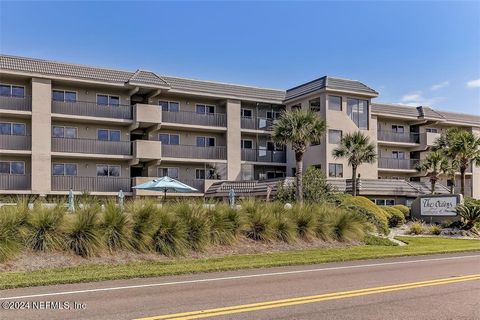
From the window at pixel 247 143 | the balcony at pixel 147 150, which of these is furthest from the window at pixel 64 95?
the window at pixel 247 143

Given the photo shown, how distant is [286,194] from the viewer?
30562 millimetres

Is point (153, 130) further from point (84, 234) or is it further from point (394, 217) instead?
point (84, 234)

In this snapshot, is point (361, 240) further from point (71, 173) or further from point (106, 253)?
point (71, 173)

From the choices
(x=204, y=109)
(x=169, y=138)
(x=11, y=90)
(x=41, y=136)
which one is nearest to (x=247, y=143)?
(x=204, y=109)

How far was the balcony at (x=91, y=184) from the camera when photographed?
1480 inches

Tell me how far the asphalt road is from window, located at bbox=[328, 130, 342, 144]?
2857 centimetres

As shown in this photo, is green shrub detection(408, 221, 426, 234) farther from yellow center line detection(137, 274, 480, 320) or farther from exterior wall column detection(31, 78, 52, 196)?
exterior wall column detection(31, 78, 52, 196)

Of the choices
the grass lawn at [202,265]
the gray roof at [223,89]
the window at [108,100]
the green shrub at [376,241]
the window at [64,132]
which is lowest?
the green shrub at [376,241]

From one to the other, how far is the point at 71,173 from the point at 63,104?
4.99m

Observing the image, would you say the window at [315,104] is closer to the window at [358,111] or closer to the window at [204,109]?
the window at [358,111]

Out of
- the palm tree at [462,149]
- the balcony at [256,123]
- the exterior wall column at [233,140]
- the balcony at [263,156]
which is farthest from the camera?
the balcony at [256,123]

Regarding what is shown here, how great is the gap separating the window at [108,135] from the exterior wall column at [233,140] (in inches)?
348

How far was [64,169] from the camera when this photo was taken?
128 feet

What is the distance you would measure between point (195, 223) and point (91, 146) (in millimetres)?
22599
